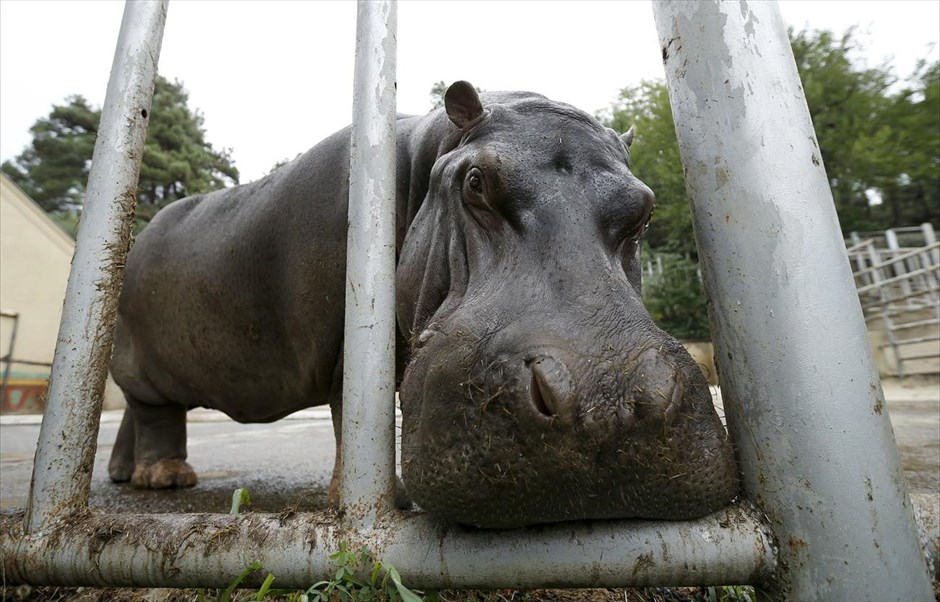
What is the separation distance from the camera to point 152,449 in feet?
11.6

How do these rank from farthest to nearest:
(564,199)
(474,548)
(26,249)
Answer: (26,249) → (564,199) → (474,548)

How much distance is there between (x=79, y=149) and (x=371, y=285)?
33981mm

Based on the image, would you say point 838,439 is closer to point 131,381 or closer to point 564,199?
point 564,199

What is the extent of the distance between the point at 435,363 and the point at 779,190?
2.67 ft

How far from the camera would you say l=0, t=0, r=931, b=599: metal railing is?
1.02 metres

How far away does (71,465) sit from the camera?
1364mm

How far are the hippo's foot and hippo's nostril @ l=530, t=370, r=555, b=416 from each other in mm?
3147

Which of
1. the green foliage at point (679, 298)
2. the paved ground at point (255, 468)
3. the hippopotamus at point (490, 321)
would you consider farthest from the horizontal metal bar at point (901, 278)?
the hippopotamus at point (490, 321)

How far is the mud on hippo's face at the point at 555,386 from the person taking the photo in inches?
40.8

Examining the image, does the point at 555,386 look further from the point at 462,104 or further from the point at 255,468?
the point at 255,468

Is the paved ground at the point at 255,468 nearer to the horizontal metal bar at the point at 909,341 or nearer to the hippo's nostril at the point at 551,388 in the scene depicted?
the hippo's nostril at the point at 551,388

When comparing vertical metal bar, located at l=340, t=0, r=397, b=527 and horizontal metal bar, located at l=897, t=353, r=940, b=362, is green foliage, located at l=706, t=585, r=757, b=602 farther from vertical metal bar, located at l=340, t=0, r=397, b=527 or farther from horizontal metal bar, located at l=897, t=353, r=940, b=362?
horizontal metal bar, located at l=897, t=353, r=940, b=362

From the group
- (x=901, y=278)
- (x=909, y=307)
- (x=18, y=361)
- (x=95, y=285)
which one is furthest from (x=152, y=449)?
(x=909, y=307)

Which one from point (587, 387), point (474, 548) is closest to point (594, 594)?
point (474, 548)
